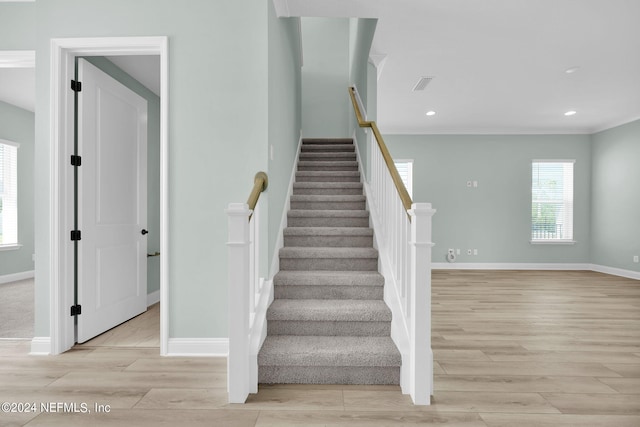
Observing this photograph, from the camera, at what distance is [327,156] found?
17.1 feet

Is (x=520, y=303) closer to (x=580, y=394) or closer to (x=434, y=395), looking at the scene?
(x=580, y=394)

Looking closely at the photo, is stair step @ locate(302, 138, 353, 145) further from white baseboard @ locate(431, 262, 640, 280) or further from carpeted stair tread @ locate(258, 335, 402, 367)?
carpeted stair tread @ locate(258, 335, 402, 367)

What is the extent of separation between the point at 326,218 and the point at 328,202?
13.8 inches

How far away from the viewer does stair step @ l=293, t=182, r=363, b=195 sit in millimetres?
4273

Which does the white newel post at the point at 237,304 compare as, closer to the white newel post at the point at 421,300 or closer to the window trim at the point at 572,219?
the white newel post at the point at 421,300

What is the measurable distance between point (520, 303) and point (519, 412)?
2902 millimetres

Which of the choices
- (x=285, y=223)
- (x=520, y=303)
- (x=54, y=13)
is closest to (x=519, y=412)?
(x=285, y=223)

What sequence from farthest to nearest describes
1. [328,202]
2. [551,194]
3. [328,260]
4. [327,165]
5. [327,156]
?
[551,194] → [327,156] → [327,165] → [328,202] → [328,260]

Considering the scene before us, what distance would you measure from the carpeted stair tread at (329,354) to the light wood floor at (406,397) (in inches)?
5.7

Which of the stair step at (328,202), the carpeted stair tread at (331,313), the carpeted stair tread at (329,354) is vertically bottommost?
the carpeted stair tread at (329,354)

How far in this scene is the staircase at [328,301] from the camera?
2.31 m

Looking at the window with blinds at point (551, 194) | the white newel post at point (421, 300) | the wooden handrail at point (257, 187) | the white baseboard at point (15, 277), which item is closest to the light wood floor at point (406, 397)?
the white newel post at point (421, 300)

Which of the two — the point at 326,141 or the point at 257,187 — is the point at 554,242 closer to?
the point at 326,141

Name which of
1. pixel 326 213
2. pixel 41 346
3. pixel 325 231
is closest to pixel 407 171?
pixel 326 213
